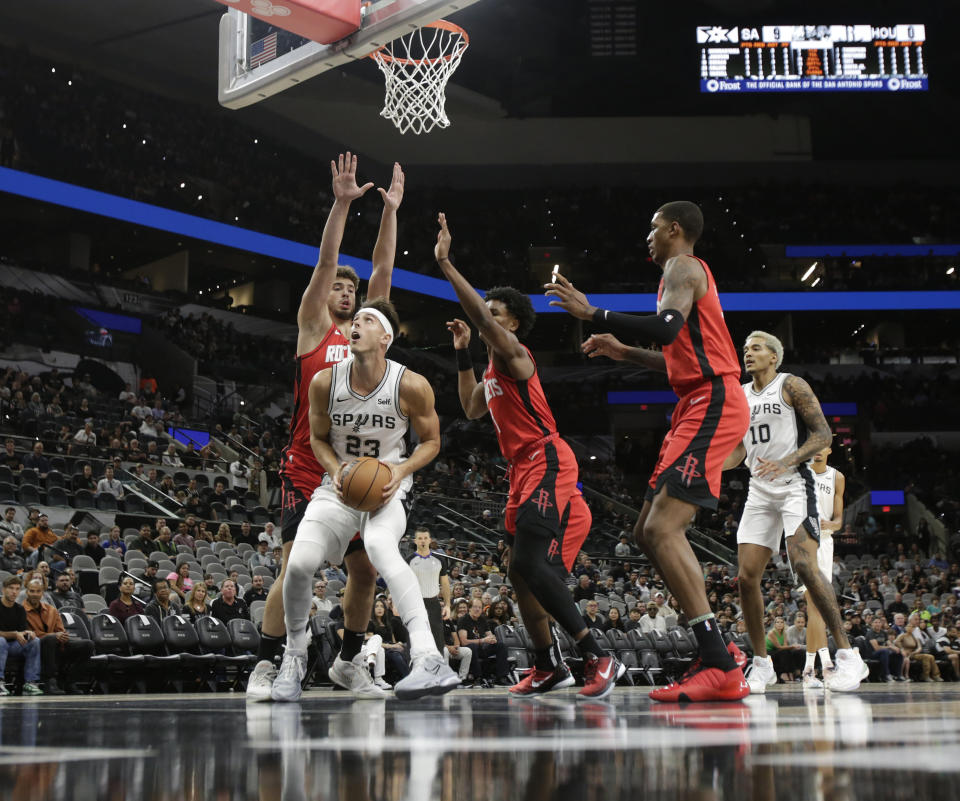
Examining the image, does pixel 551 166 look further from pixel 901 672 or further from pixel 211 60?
pixel 901 672

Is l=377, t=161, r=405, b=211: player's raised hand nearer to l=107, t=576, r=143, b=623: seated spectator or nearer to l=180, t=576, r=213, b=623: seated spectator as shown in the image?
l=107, t=576, r=143, b=623: seated spectator

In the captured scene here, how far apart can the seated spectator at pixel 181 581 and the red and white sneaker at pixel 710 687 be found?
8.18 meters

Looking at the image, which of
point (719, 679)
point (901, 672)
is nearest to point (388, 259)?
point (719, 679)

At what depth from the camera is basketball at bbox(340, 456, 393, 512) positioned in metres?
4.36

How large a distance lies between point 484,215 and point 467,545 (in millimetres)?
17873

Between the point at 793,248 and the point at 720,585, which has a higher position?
the point at 793,248

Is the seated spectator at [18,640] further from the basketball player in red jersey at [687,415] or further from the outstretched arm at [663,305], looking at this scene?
the outstretched arm at [663,305]

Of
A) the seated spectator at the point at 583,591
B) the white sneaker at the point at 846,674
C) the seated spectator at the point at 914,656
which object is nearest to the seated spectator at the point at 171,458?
the seated spectator at the point at 583,591

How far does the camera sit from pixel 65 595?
10.3 m

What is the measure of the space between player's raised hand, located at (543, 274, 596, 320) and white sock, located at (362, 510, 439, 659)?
1204mm

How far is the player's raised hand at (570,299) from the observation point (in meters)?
4.21

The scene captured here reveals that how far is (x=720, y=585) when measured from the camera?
19719 millimetres

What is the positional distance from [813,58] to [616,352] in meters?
28.8

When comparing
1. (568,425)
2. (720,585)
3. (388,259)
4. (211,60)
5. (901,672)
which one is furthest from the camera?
(568,425)
